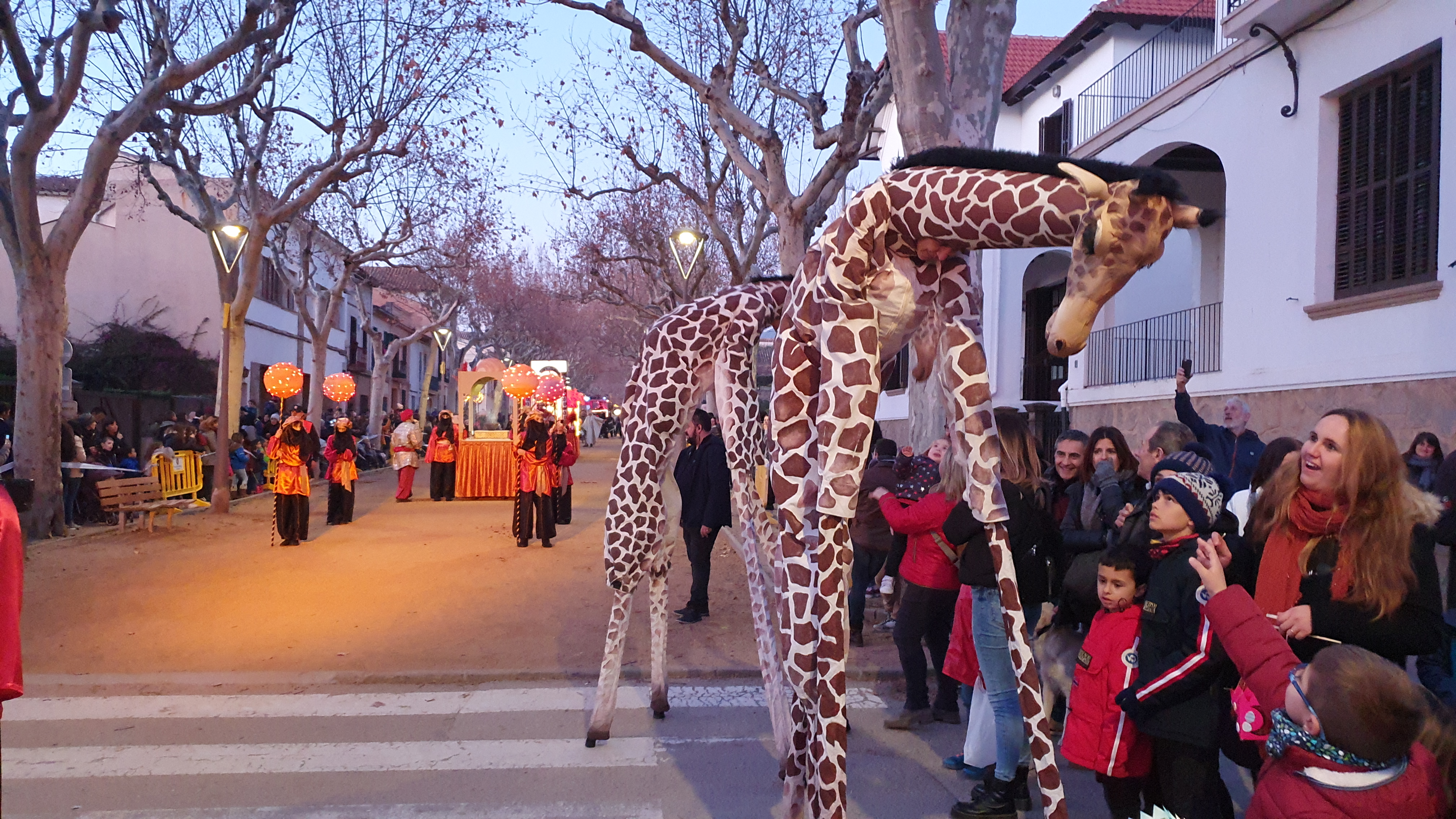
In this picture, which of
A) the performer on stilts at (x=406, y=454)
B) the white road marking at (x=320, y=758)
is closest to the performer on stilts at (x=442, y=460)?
the performer on stilts at (x=406, y=454)

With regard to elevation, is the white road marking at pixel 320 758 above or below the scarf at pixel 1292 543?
below

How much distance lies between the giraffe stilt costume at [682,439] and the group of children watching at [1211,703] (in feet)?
4.97

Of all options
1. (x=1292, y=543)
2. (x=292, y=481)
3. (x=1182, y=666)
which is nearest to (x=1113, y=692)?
(x=1182, y=666)

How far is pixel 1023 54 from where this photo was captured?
73.6 feet

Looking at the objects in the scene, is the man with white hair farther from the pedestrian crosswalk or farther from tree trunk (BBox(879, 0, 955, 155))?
the pedestrian crosswalk

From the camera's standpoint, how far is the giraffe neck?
290cm

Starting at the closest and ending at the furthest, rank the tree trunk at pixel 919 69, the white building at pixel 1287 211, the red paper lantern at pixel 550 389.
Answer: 1. the tree trunk at pixel 919 69
2. the white building at pixel 1287 211
3. the red paper lantern at pixel 550 389

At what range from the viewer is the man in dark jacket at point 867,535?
723 cm

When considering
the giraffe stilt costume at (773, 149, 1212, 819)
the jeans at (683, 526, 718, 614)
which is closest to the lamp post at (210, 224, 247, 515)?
the jeans at (683, 526, 718, 614)

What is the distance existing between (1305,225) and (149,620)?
12.5 m

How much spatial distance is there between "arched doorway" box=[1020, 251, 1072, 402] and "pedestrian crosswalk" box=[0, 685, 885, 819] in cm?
1488

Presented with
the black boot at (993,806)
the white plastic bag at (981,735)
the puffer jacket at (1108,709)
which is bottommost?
the black boot at (993,806)

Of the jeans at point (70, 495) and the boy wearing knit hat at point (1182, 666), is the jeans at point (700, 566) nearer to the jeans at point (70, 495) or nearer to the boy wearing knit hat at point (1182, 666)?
the boy wearing knit hat at point (1182, 666)

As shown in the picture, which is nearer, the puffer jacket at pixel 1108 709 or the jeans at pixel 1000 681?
the puffer jacket at pixel 1108 709
